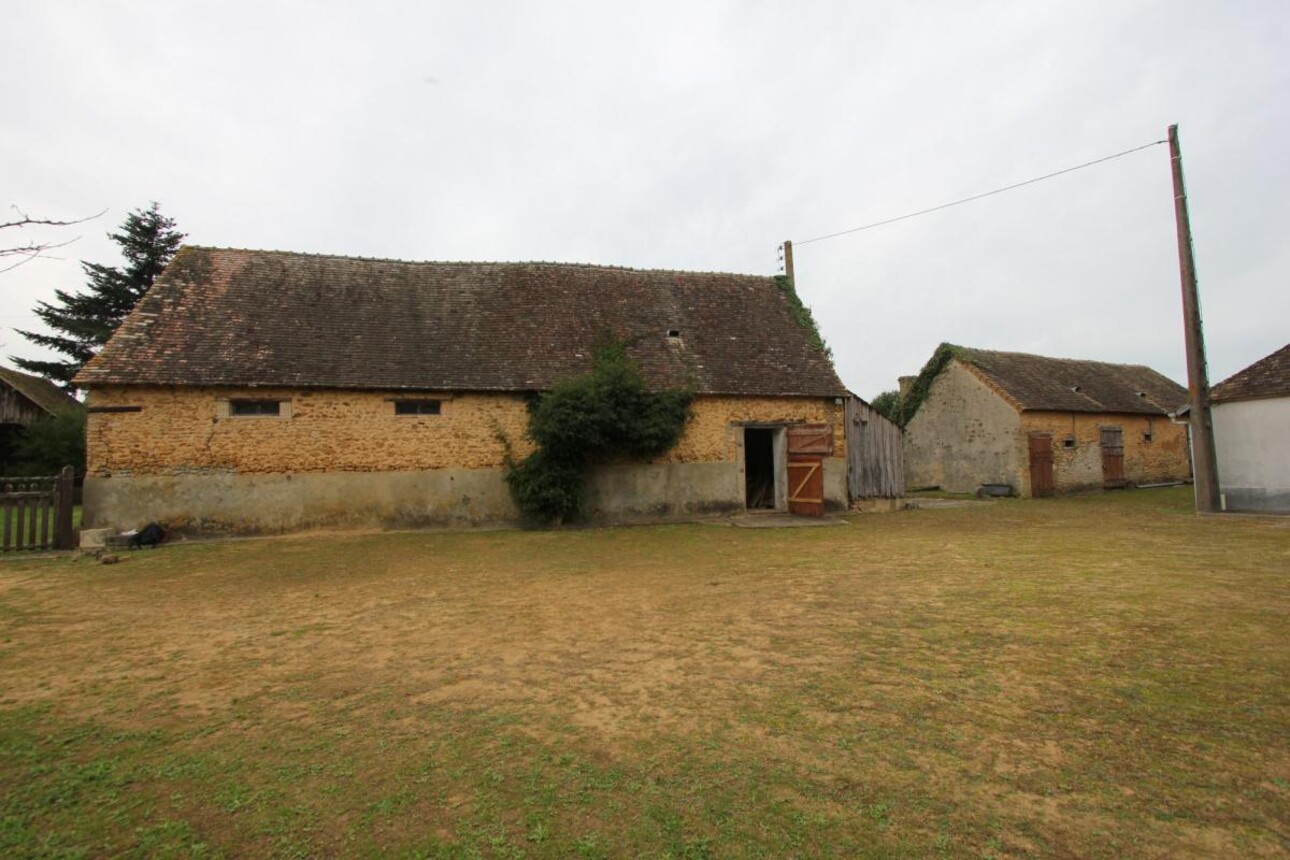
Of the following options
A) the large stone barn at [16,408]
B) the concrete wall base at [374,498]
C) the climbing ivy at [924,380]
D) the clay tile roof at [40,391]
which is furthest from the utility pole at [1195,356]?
the clay tile roof at [40,391]

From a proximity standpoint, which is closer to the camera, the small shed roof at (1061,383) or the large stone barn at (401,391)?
the large stone barn at (401,391)

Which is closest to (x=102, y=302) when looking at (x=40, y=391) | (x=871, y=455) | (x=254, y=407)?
(x=40, y=391)

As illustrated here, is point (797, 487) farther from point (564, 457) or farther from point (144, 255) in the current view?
point (144, 255)

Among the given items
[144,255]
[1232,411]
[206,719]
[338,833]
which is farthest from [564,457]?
[144,255]

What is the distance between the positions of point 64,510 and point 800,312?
17635 mm

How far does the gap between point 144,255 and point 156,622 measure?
109ft

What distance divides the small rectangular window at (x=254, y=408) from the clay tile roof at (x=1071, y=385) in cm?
2163

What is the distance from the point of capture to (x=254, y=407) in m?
13.4

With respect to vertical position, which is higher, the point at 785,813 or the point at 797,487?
the point at 797,487

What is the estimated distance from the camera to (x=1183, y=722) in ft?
11.8

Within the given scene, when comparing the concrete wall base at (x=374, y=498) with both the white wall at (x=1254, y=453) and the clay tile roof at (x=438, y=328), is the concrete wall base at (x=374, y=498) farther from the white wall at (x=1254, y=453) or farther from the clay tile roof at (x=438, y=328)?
the white wall at (x=1254, y=453)

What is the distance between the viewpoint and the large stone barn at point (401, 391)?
42.3 feet

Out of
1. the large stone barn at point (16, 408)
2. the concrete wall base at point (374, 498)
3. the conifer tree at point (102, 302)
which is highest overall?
the conifer tree at point (102, 302)

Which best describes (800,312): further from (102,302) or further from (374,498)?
(102,302)
